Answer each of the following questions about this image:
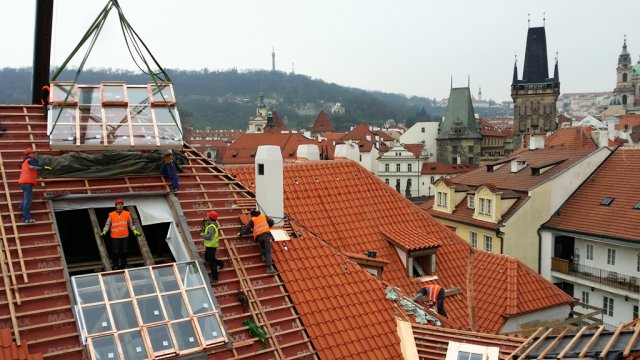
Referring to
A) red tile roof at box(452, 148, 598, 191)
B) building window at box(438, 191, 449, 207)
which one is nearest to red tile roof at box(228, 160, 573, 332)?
red tile roof at box(452, 148, 598, 191)

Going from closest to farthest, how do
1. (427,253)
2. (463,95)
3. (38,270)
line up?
1. (38,270)
2. (427,253)
3. (463,95)

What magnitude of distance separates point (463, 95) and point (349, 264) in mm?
79243

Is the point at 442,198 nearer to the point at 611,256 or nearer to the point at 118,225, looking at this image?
the point at 611,256

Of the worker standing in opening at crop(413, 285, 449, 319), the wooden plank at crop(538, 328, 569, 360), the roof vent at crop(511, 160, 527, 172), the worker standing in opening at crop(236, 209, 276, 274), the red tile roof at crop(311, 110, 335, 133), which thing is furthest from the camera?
the red tile roof at crop(311, 110, 335, 133)

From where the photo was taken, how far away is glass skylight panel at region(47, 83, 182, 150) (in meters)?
→ 11.0

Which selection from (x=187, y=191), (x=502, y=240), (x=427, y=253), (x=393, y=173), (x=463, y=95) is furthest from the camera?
(x=463, y=95)

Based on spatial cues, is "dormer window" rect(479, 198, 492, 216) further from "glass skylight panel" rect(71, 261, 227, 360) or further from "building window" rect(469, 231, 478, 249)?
"glass skylight panel" rect(71, 261, 227, 360)

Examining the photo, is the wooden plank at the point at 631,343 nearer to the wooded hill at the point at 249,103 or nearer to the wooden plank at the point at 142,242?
the wooden plank at the point at 142,242

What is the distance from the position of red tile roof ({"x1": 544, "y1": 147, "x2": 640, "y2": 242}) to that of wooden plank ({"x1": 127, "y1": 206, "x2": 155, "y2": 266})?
21558 millimetres

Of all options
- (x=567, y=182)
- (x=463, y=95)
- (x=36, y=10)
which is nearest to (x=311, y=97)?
(x=463, y=95)

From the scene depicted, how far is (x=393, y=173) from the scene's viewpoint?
2945 inches

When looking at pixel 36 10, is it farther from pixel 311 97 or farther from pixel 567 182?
pixel 311 97

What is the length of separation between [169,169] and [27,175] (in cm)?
273

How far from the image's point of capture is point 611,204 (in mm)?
26000
